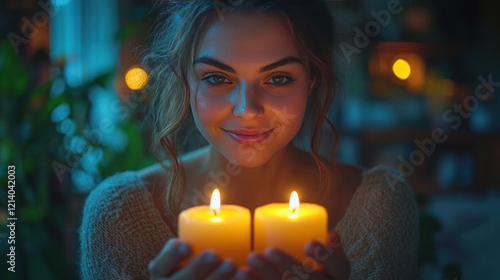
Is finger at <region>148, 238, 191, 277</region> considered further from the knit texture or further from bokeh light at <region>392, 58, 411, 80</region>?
bokeh light at <region>392, 58, 411, 80</region>

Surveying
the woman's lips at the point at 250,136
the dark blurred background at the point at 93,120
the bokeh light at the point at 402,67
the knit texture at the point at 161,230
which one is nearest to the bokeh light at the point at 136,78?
the dark blurred background at the point at 93,120

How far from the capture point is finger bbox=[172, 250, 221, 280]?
411 mm

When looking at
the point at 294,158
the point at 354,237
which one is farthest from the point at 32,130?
the point at 354,237

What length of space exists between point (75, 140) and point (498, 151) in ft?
5.23

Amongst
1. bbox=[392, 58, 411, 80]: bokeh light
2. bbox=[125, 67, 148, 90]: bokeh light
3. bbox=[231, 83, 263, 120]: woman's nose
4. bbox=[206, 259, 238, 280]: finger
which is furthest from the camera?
bbox=[392, 58, 411, 80]: bokeh light

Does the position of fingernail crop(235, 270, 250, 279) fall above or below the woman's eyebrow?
below

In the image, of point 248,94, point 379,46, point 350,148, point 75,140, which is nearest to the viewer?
point 248,94

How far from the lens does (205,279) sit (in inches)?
16.5

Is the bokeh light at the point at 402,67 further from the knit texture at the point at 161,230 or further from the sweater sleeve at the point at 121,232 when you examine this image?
the sweater sleeve at the point at 121,232

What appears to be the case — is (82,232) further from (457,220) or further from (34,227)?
(457,220)

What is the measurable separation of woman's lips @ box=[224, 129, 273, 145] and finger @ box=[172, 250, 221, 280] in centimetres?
27

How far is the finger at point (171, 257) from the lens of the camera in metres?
0.43

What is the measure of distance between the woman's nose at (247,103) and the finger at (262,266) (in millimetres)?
247

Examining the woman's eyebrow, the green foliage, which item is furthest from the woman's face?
the green foliage
